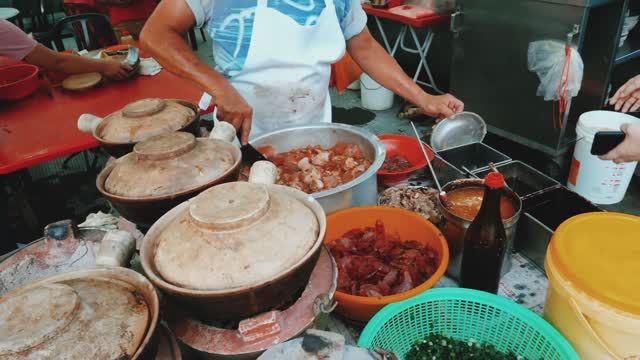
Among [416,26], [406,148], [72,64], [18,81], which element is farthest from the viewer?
[416,26]

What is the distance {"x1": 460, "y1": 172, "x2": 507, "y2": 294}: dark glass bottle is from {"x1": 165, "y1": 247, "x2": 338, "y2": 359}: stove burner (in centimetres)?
56

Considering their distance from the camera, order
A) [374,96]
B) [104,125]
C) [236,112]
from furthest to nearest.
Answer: [374,96]
[236,112]
[104,125]

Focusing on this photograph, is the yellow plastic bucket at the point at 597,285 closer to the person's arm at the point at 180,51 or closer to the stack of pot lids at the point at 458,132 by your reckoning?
the stack of pot lids at the point at 458,132

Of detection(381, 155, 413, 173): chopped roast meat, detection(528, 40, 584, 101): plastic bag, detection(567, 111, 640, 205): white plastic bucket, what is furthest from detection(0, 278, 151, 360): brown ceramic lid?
detection(528, 40, 584, 101): plastic bag

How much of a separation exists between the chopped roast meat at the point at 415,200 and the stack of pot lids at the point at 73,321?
1175 millimetres

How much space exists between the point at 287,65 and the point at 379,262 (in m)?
1.21

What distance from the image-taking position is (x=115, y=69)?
3379mm

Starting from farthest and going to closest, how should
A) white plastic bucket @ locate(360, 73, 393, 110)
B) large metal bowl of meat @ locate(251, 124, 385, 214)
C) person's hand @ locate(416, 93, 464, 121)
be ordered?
white plastic bucket @ locate(360, 73, 393, 110)
person's hand @ locate(416, 93, 464, 121)
large metal bowl of meat @ locate(251, 124, 385, 214)

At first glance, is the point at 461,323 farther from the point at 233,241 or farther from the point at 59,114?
the point at 59,114

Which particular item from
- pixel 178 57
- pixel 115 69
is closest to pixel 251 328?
pixel 178 57

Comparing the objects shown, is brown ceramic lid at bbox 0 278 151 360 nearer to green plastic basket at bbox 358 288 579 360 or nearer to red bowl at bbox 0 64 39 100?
green plastic basket at bbox 358 288 579 360

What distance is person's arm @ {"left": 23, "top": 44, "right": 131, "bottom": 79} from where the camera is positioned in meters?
3.38

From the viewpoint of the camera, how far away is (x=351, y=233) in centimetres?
162

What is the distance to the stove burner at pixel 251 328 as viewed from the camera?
0.95 m
